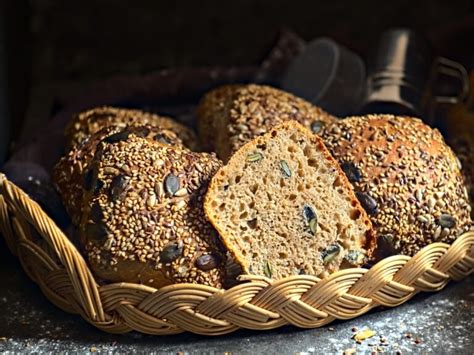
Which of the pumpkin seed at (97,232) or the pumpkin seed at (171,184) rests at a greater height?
the pumpkin seed at (171,184)

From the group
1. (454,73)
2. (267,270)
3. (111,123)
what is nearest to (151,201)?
(267,270)

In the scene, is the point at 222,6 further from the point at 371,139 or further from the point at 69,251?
the point at 69,251

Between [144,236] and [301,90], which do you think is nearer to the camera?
[144,236]

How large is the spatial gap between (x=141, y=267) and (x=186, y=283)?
109 mm

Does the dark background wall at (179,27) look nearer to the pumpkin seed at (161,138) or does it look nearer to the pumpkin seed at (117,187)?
the pumpkin seed at (161,138)

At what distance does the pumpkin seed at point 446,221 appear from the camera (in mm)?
1857

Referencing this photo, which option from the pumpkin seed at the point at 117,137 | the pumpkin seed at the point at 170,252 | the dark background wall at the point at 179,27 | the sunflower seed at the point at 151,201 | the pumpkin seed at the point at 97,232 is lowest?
the pumpkin seed at the point at 170,252

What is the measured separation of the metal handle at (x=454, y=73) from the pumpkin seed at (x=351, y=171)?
20.9 inches

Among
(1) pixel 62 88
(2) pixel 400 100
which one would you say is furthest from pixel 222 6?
(2) pixel 400 100

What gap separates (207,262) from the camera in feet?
5.64

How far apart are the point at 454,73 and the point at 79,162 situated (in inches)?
48.6

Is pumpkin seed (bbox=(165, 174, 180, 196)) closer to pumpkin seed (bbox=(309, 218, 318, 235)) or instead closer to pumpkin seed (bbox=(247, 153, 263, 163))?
pumpkin seed (bbox=(247, 153, 263, 163))

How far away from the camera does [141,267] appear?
1.71 m

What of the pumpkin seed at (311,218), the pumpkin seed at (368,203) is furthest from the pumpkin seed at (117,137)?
the pumpkin seed at (368,203)
